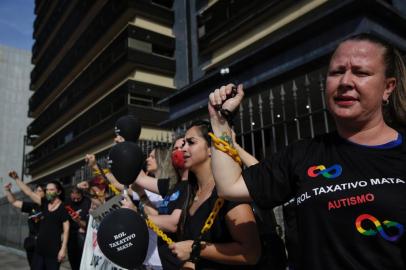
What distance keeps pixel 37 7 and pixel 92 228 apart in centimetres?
4798

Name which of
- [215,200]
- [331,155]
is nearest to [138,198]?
[215,200]

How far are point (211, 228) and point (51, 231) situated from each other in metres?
4.66

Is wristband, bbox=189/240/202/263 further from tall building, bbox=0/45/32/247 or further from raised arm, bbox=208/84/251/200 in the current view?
tall building, bbox=0/45/32/247

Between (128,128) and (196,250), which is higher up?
(128,128)

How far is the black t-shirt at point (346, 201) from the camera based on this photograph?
52.7 inches

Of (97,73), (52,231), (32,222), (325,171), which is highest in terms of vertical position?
(97,73)

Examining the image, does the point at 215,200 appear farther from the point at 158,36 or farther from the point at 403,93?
the point at 158,36

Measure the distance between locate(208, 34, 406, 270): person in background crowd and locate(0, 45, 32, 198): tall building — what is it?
59.0 m

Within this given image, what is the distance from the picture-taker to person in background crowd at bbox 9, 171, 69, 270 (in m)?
5.94

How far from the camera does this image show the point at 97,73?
93.8ft

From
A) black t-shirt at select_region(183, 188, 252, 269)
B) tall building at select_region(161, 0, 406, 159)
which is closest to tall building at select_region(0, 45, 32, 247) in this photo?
tall building at select_region(161, 0, 406, 159)

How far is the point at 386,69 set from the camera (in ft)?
5.23

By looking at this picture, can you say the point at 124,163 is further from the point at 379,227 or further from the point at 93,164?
the point at 379,227

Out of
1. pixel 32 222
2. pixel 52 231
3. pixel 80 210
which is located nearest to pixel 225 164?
pixel 52 231
